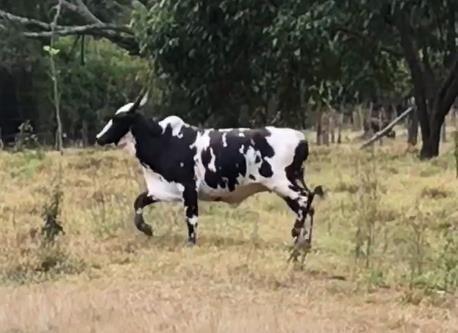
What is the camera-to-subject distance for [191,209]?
1135 centimetres

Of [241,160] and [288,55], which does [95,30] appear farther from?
[241,160]

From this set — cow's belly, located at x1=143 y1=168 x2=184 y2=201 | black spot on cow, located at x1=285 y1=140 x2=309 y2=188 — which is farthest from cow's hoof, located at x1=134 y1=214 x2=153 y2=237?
black spot on cow, located at x1=285 y1=140 x2=309 y2=188

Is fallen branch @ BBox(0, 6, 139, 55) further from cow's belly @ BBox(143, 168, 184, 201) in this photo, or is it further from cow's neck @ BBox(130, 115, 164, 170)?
cow's belly @ BBox(143, 168, 184, 201)

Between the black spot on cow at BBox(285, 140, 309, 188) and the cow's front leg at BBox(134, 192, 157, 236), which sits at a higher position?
the black spot on cow at BBox(285, 140, 309, 188)

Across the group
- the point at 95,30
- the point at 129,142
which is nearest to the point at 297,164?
the point at 129,142

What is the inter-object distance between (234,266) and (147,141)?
2438mm

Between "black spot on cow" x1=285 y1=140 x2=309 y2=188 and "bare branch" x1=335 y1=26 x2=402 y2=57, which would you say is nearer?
"black spot on cow" x1=285 y1=140 x2=309 y2=188

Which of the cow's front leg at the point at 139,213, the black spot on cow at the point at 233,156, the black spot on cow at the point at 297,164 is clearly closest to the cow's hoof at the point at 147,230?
the cow's front leg at the point at 139,213

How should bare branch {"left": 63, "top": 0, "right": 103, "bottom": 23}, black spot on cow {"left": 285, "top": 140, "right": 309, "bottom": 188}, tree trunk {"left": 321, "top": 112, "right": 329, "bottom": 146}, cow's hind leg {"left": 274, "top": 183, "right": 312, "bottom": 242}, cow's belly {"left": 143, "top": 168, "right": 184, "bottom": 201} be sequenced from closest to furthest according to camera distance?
cow's hind leg {"left": 274, "top": 183, "right": 312, "bottom": 242} → black spot on cow {"left": 285, "top": 140, "right": 309, "bottom": 188} → cow's belly {"left": 143, "top": 168, "right": 184, "bottom": 201} → bare branch {"left": 63, "top": 0, "right": 103, "bottom": 23} → tree trunk {"left": 321, "top": 112, "right": 329, "bottom": 146}

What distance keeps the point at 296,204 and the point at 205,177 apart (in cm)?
95

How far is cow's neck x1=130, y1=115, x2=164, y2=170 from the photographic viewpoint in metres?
11.8

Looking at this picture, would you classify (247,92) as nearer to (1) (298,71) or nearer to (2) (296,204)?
(1) (298,71)

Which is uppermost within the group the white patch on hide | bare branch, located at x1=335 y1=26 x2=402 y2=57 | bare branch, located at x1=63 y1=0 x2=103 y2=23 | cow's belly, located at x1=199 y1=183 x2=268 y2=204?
bare branch, located at x1=63 y1=0 x2=103 y2=23

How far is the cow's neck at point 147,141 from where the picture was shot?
38.6ft
